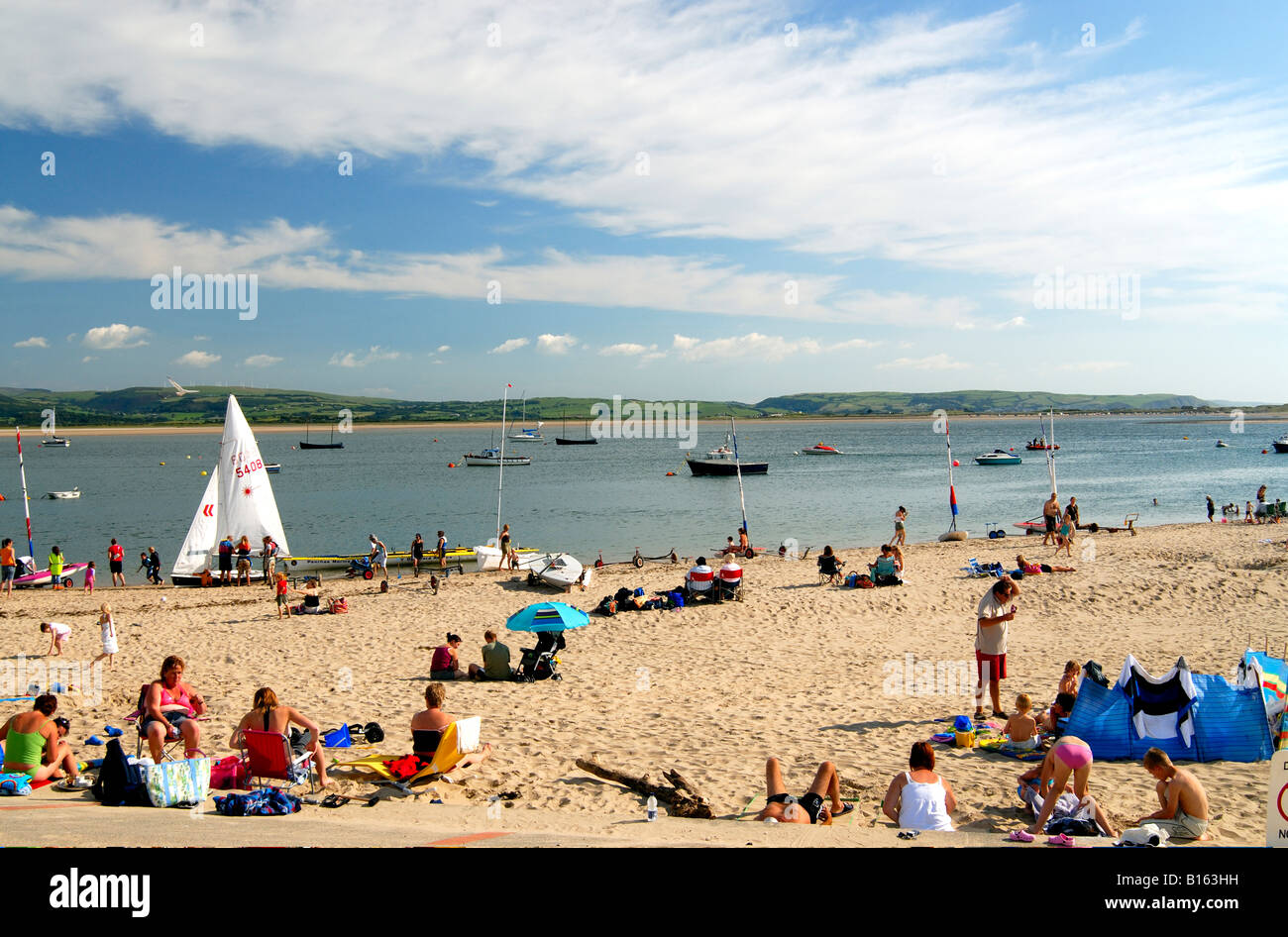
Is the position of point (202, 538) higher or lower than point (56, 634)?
higher

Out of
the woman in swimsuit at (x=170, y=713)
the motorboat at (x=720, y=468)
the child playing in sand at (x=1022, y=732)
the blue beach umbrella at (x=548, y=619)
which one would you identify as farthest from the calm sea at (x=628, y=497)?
the child playing in sand at (x=1022, y=732)

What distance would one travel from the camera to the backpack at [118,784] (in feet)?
21.9

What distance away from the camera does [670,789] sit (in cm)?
725

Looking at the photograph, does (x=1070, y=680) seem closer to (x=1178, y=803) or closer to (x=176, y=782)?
(x=1178, y=803)

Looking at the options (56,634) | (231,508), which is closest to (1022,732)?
(56,634)

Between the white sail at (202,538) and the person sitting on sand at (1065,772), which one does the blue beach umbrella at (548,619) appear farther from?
the white sail at (202,538)

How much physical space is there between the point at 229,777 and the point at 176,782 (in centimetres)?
70

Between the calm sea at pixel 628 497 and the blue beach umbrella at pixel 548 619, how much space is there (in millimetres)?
18169

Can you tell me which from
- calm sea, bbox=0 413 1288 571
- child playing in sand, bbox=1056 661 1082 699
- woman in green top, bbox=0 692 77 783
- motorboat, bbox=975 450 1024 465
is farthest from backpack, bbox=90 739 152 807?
motorboat, bbox=975 450 1024 465

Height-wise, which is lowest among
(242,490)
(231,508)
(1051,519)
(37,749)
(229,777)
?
(229,777)

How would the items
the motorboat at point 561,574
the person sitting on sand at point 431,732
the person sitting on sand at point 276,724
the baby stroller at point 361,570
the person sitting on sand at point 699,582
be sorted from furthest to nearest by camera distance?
1. the baby stroller at point 361,570
2. the motorboat at point 561,574
3. the person sitting on sand at point 699,582
4. the person sitting on sand at point 431,732
5. the person sitting on sand at point 276,724

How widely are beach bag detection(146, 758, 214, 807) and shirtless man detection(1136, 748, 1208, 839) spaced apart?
7382 millimetres

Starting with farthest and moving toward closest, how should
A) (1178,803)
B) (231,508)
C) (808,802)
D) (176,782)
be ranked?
(231,508) < (176,782) < (808,802) < (1178,803)

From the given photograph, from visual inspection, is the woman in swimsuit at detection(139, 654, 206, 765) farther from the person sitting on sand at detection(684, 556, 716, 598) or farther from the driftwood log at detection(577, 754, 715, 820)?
the person sitting on sand at detection(684, 556, 716, 598)
